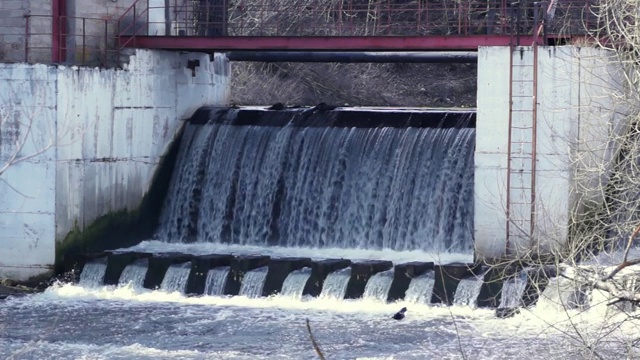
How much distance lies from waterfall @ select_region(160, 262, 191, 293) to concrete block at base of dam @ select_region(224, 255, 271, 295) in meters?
0.70

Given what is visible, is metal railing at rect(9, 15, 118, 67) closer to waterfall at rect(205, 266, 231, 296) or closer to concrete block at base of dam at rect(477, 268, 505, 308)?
waterfall at rect(205, 266, 231, 296)

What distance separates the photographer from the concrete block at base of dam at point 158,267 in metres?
19.6

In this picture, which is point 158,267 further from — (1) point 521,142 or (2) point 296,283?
(1) point 521,142

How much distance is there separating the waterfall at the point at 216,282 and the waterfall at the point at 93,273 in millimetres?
1884

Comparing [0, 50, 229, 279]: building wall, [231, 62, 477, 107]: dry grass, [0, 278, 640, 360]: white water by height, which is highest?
[231, 62, 477, 107]: dry grass

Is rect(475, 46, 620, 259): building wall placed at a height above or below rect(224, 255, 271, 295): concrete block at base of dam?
above

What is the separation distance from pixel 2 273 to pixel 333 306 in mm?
5814

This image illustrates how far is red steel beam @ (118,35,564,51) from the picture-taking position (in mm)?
20109

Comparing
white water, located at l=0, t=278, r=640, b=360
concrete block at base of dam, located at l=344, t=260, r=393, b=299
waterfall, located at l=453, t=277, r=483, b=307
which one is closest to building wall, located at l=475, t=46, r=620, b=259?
waterfall, located at l=453, t=277, r=483, b=307

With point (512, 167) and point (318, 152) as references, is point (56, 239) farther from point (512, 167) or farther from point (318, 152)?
point (512, 167)

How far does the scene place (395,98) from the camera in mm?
39375

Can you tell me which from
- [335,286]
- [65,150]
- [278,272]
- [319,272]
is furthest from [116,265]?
[335,286]

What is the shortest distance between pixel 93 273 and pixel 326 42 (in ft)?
17.8

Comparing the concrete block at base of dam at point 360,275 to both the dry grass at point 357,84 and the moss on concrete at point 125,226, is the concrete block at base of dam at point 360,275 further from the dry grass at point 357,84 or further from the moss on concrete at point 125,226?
the dry grass at point 357,84
